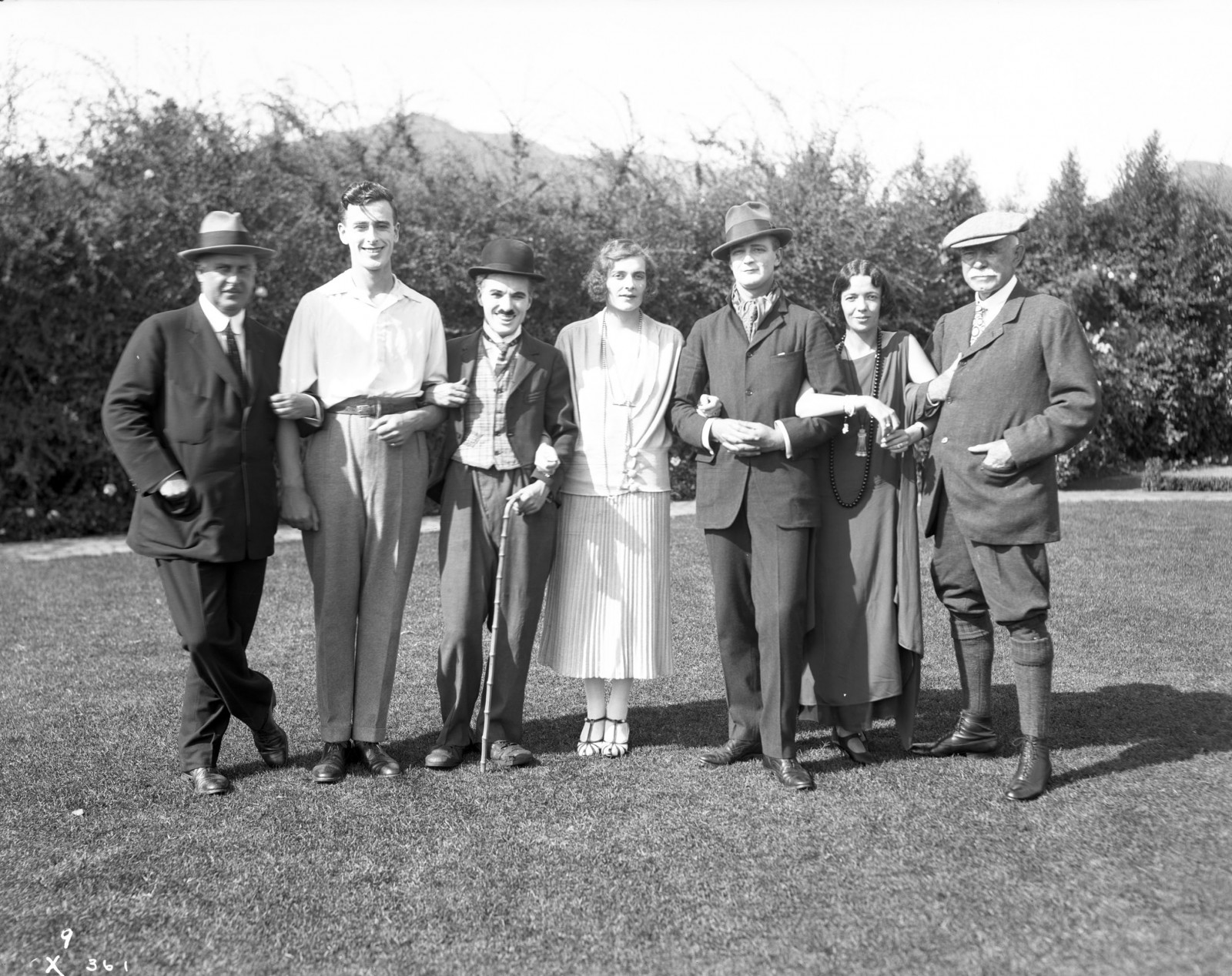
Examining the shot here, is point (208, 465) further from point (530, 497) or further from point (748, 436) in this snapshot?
point (748, 436)

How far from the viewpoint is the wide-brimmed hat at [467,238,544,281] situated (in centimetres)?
495

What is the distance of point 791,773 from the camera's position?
4703 millimetres

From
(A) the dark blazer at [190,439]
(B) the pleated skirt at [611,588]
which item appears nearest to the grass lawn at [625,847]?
(B) the pleated skirt at [611,588]

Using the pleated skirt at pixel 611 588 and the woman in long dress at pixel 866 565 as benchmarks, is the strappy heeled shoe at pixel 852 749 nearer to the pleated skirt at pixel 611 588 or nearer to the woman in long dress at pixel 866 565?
the woman in long dress at pixel 866 565

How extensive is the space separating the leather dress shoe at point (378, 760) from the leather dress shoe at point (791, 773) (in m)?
1.47

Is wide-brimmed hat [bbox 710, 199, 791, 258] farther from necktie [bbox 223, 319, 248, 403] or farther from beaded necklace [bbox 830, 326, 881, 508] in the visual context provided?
necktie [bbox 223, 319, 248, 403]

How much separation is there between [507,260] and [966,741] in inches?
107

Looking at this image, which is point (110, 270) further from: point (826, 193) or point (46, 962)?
point (46, 962)

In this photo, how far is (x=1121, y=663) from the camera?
21.6 feet

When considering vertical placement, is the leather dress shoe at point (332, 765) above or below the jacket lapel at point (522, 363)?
below

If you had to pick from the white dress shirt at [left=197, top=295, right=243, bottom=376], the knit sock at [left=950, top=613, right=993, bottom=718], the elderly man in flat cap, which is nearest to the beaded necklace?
the elderly man in flat cap

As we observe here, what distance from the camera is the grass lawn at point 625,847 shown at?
334 cm

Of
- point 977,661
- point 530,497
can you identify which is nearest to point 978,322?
point 977,661

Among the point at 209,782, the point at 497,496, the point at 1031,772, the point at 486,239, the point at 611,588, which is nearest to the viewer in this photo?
the point at 1031,772
